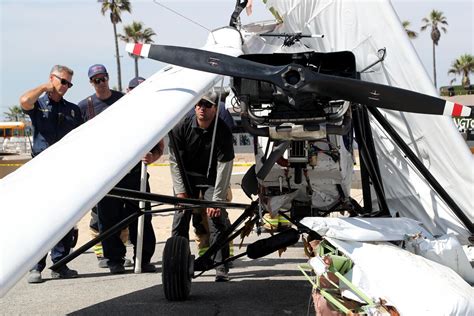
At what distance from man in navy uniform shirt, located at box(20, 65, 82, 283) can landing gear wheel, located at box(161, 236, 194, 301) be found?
1602 mm

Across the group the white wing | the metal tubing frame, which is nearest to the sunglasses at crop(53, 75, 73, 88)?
the white wing

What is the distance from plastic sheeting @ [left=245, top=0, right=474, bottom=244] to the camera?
5734 millimetres

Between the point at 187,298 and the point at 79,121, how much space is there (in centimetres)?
264

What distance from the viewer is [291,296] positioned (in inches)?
263

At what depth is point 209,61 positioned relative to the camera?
478 cm

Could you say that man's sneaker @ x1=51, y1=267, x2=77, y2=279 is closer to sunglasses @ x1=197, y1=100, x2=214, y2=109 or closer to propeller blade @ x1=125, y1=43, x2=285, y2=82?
sunglasses @ x1=197, y1=100, x2=214, y2=109

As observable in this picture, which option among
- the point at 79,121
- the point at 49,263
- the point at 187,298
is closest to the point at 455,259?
the point at 187,298

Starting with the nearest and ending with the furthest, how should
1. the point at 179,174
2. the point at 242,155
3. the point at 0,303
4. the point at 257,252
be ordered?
the point at 257,252 < the point at 0,303 < the point at 179,174 < the point at 242,155

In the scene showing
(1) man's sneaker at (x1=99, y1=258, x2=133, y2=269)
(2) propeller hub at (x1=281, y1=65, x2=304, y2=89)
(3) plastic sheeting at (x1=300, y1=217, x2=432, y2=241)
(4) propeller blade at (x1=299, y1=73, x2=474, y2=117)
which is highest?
(2) propeller hub at (x1=281, y1=65, x2=304, y2=89)

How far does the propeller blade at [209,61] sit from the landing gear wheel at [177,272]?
226 centimetres

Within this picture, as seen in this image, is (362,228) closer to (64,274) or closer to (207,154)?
(207,154)

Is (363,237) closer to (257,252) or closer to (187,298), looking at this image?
(257,252)

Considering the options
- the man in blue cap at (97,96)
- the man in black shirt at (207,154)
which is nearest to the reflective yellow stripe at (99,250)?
the man in blue cap at (97,96)

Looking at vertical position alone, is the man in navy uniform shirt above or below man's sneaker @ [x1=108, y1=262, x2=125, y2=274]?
above
